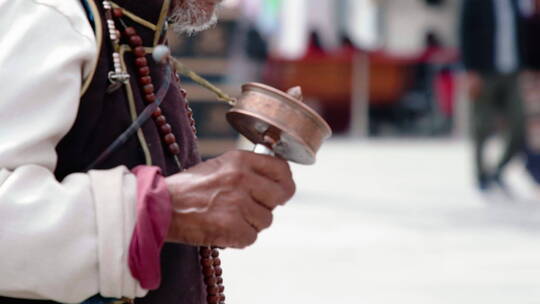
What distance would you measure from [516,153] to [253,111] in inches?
258

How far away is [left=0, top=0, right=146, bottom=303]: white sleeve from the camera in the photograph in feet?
3.47

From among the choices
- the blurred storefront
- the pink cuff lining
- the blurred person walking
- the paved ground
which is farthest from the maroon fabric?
the blurred storefront

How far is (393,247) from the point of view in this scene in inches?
210

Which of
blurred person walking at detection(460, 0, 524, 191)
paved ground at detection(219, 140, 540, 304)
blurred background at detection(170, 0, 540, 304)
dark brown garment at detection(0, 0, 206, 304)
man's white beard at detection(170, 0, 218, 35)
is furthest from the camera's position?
blurred person walking at detection(460, 0, 524, 191)

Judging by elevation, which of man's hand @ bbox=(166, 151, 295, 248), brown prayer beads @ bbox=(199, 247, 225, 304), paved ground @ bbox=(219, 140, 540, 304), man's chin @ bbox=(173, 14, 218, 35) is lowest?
paved ground @ bbox=(219, 140, 540, 304)

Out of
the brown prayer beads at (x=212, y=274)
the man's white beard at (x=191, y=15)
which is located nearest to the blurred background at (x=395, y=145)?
the brown prayer beads at (x=212, y=274)

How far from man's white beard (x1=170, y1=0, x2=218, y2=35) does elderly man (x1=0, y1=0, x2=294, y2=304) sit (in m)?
0.10

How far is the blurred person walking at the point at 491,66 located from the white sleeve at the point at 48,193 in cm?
630

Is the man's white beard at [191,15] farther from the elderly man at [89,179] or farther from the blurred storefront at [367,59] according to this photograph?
the blurred storefront at [367,59]

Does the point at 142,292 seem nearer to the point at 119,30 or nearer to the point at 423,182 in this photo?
the point at 119,30

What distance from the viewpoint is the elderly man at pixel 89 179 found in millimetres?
1062

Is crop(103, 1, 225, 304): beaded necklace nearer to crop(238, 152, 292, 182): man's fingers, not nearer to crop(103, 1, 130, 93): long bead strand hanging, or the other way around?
crop(103, 1, 130, 93): long bead strand hanging

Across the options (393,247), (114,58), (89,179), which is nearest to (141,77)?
(114,58)

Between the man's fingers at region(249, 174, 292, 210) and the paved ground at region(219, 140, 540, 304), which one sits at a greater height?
the man's fingers at region(249, 174, 292, 210)
